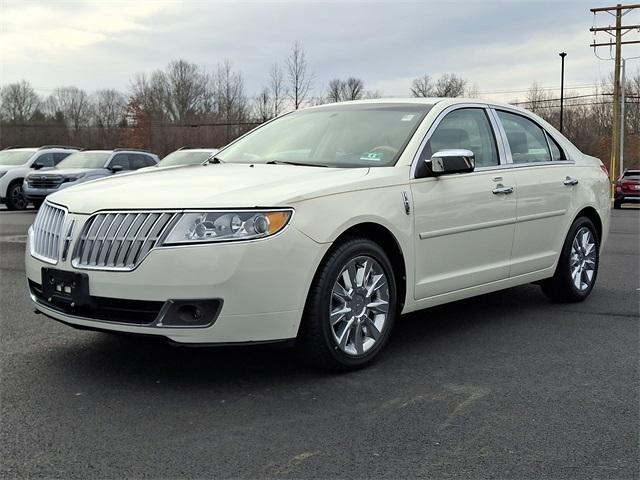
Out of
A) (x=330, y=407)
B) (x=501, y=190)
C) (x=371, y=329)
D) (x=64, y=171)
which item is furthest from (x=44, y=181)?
(x=330, y=407)

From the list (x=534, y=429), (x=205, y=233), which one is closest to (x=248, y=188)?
(x=205, y=233)

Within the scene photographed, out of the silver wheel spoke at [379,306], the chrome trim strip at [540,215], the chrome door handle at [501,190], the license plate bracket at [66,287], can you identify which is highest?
the chrome door handle at [501,190]

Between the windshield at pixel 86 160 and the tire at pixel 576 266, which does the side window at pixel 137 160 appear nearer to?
the windshield at pixel 86 160

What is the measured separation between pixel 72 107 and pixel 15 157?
6226 cm

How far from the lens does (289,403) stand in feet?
12.1

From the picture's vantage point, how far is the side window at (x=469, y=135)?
199 inches

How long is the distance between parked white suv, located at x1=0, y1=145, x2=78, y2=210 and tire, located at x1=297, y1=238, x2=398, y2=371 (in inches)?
686

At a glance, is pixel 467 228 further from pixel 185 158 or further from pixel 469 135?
pixel 185 158

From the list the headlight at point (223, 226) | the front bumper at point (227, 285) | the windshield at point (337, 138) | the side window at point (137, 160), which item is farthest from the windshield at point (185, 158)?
the headlight at point (223, 226)

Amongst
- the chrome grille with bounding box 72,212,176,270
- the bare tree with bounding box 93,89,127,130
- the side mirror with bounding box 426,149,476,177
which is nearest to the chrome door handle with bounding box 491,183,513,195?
the side mirror with bounding box 426,149,476,177

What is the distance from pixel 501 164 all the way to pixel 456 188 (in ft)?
2.42

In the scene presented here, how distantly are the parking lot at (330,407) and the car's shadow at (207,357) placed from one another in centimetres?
1

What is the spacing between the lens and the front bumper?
3615mm

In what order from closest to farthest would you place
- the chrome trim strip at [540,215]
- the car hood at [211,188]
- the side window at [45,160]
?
the car hood at [211,188], the chrome trim strip at [540,215], the side window at [45,160]
